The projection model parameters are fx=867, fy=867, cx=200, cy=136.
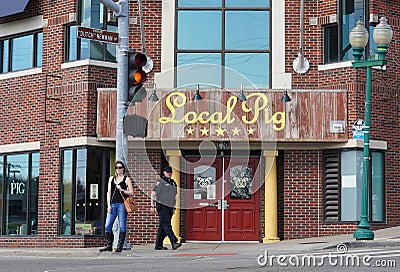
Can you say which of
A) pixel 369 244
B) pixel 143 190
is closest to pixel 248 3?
pixel 143 190

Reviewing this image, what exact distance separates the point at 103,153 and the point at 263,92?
4.53 m

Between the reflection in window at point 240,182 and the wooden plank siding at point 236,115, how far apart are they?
130 centimetres

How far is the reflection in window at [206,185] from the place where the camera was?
2350cm

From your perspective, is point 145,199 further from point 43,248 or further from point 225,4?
point 225,4

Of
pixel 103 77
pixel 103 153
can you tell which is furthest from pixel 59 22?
pixel 103 153

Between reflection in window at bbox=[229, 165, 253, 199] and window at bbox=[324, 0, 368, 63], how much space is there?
12.2ft

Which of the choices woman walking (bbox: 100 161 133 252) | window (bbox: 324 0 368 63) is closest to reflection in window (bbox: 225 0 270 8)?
window (bbox: 324 0 368 63)

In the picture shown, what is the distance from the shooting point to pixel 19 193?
A: 24297mm

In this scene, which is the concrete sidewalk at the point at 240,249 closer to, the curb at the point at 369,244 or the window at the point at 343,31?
the curb at the point at 369,244

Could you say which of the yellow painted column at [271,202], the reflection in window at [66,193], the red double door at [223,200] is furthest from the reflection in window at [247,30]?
the reflection in window at [66,193]

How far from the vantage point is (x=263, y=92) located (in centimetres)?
2239

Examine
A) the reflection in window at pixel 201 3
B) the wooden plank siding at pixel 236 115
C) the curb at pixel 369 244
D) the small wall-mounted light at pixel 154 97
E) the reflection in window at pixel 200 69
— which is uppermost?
the reflection in window at pixel 201 3

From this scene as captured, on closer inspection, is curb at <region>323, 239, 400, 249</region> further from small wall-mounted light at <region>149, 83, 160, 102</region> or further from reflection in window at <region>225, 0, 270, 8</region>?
reflection in window at <region>225, 0, 270, 8</region>

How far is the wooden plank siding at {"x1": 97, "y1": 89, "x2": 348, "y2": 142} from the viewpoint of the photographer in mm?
22203
